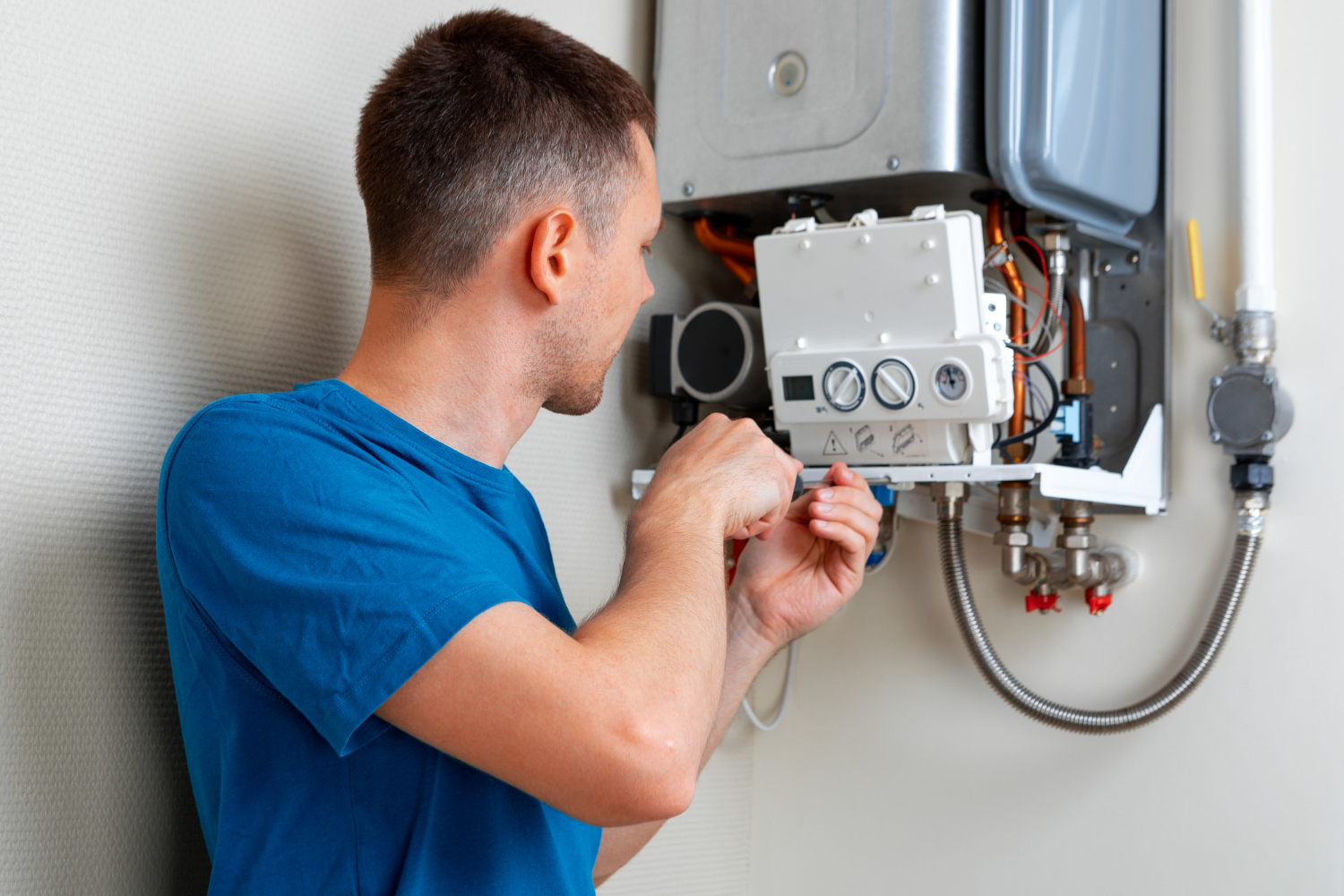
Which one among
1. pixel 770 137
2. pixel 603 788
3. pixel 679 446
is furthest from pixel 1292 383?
pixel 603 788

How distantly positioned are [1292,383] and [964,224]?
444mm

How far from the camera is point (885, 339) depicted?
3.97 ft

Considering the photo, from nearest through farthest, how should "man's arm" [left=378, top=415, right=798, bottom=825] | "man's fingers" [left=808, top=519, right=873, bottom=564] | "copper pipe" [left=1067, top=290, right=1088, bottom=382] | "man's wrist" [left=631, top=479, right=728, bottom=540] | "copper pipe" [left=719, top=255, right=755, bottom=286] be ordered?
"man's arm" [left=378, top=415, right=798, bottom=825]
"man's wrist" [left=631, top=479, right=728, bottom=540]
"man's fingers" [left=808, top=519, right=873, bottom=564]
"copper pipe" [left=1067, top=290, right=1088, bottom=382]
"copper pipe" [left=719, top=255, right=755, bottom=286]

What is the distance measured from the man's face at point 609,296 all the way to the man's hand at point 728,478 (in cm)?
10

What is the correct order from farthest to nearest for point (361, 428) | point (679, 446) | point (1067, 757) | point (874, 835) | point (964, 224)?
point (874, 835)
point (1067, 757)
point (964, 224)
point (679, 446)
point (361, 428)

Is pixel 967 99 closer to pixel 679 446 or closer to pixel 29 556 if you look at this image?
pixel 679 446

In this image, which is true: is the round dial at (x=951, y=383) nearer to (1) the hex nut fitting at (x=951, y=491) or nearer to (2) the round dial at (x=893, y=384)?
(2) the round dial at (x=893, y=384)

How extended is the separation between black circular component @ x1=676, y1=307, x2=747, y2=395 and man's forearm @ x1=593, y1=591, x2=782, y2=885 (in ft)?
1.13

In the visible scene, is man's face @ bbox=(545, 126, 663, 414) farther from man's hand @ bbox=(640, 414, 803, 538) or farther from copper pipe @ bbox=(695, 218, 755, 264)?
copper pipe @ bbox=(695, 218, 755, 264)

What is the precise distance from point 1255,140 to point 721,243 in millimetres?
618

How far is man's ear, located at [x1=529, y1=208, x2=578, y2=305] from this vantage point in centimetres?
88

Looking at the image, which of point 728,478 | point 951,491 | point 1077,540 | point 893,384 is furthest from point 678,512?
point 1077,540

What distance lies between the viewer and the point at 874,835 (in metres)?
1.54

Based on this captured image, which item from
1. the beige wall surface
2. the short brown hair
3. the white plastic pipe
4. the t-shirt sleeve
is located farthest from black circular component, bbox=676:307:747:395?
the t-shirt sleeve
